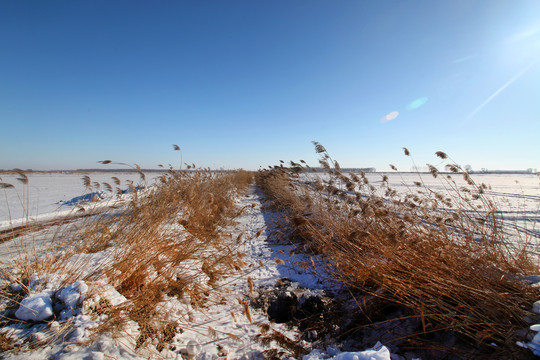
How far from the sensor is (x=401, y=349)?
5.49 ft

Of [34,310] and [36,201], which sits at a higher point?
[34,310]

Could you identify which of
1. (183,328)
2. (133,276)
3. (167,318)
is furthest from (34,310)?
(183,328)

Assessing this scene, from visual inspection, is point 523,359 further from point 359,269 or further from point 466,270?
point 359,269

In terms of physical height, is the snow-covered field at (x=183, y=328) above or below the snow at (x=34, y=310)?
below

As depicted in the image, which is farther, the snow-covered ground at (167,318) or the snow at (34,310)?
the snow at (34,310)

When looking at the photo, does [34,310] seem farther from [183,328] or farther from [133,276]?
[183,328]

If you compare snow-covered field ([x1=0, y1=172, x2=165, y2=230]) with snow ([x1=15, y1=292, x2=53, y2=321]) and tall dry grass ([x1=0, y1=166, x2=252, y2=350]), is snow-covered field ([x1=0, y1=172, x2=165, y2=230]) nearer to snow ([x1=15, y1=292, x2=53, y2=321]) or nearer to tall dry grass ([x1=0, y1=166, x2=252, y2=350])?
tall dry grass ([x1=0, y1=166, x2=252, y2=350])

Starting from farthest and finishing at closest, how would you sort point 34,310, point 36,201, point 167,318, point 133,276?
1. point 36,201
2. point 133,276
3. point 167,318
4. point 34,310

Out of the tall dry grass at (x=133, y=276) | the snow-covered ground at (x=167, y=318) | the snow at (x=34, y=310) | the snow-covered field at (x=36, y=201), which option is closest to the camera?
the snow-covered ground at (x=167, y=318)

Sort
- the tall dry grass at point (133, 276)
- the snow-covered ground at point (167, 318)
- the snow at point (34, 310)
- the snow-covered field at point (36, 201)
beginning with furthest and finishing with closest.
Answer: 1. the snow-covered field at point (36, 201)
2. the tall dry grass at point (133, 276)
3. the snow at point (34, 310)
4. the snow-covered ground at point (167, 318)

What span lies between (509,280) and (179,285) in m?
2.83

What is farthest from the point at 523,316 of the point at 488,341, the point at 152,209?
the point at 152,209

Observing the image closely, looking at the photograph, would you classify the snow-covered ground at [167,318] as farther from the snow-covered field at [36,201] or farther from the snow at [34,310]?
the snow-covered field at [36,201]

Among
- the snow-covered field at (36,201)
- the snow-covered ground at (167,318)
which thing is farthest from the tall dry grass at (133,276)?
the snow-covered field at (36,201)
